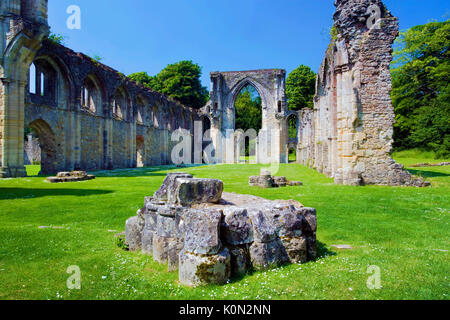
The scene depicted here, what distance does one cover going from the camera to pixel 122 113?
2544cm

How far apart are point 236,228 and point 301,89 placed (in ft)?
160

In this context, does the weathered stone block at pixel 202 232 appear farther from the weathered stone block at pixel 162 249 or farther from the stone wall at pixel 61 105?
the stone wall at pixel 61 105

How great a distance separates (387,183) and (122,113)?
71.2ft

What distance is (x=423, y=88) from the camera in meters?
30.2

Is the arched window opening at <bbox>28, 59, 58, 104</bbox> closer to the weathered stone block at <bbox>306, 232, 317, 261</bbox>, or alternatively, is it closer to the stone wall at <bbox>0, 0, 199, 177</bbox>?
the stone wall at <bbox>0, 0, 199, 177</bbox>

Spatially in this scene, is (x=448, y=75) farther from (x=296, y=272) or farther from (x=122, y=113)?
(x=296, y=272)

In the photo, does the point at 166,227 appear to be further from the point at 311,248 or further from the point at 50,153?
the point at 50,153

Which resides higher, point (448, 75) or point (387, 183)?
point (448, 75)

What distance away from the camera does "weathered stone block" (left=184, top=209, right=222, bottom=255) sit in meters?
3.13

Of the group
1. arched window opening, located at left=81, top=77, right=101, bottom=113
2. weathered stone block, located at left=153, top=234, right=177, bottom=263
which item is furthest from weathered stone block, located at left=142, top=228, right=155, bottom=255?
arched window opening, located at left=81, top=77, right=101, bottom=113

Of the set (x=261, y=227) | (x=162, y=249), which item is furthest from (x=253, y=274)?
(x=162, y=249)

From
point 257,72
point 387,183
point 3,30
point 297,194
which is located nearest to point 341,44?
point 387,183

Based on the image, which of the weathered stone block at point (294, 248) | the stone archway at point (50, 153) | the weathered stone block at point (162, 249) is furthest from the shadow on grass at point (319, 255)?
the stone archway at point (50, 153)

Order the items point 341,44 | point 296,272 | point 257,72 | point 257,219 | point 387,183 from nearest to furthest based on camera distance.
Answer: point 296,272
point 257,219
point 387,183
point 341,44
point 257,72
